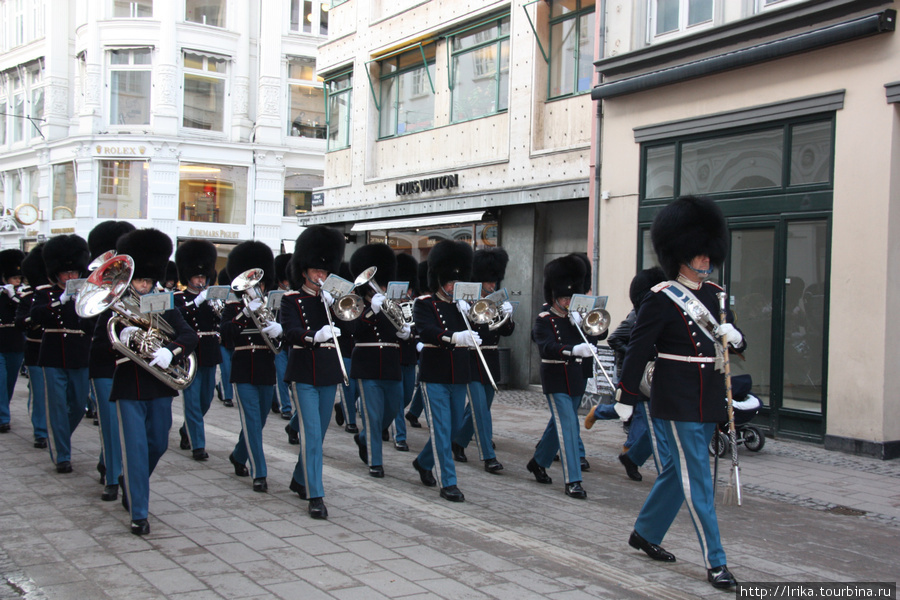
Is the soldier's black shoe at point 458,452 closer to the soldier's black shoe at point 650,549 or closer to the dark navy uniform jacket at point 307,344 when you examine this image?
the dark navy uniform jacket at point 307,344

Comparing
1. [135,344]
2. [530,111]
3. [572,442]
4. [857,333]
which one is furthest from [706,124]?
[135,344]

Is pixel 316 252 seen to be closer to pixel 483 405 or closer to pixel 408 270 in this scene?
pixel 483 405

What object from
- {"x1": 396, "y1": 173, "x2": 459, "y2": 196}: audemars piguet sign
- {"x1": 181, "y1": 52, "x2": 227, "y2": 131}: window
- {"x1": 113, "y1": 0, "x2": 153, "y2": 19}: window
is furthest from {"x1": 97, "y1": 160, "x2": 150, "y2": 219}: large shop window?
{"x1": 396, "y1": 173, "x2": 459, "y2": 196}: audemars piguet sign

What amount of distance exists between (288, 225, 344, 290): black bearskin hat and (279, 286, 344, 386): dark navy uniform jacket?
28 cm

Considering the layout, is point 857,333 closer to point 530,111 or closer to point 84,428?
point 530,111

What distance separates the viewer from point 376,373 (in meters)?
7.93

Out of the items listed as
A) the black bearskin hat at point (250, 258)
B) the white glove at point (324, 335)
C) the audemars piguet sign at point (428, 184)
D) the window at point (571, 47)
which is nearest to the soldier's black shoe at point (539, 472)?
the white glove at point (324, 335)

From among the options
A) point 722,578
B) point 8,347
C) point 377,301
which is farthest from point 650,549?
point 8,347

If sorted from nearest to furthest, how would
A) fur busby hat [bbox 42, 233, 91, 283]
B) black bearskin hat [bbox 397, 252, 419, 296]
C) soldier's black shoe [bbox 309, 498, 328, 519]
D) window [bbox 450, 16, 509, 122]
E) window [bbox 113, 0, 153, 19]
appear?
soldier's black shoe [bbox 309, 498, 328, 519]
fur busby hat [bbox 42, 233, 91, 283]
black bearskin hat [bbox 397, 252, 419, 296]
window [bbox 450, 16, 509, 122]
window [bbox 113, 0, 153, 19]

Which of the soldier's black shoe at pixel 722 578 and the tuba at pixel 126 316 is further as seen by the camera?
the tuba at pixel 126 316

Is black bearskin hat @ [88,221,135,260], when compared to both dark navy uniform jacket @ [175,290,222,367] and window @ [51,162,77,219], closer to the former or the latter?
dark navy uniform jacket @ [175,290,222,367]

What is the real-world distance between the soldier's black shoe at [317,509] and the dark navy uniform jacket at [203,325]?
Answer: 3.44m

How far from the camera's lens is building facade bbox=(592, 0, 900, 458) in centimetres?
929

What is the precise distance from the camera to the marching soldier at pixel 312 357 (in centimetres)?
639
